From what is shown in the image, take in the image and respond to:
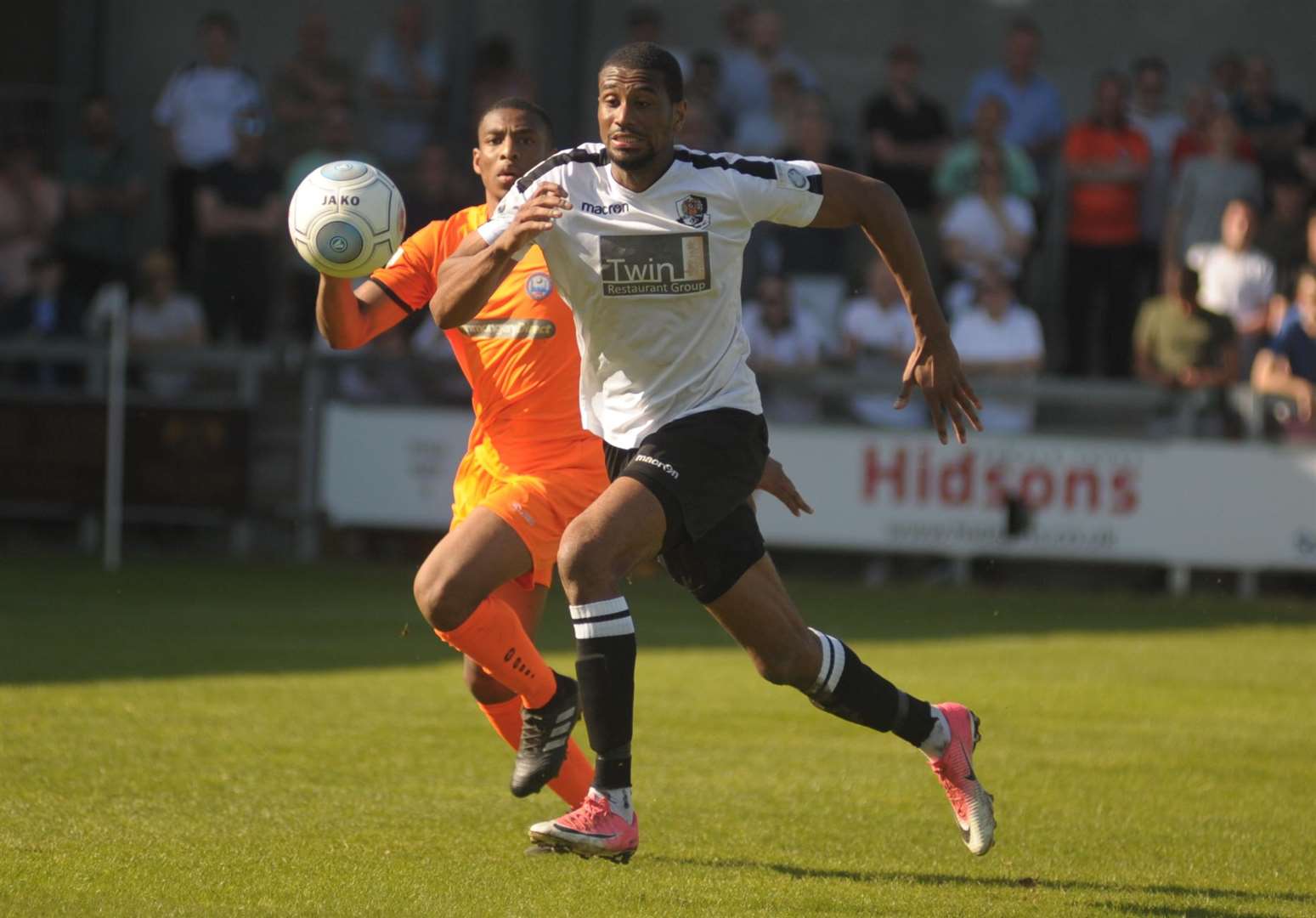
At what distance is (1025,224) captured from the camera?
1562 cm

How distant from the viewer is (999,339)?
591 inches

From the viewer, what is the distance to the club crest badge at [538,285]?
678cm

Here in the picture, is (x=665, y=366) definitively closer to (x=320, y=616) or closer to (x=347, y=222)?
(x=347, y=222)

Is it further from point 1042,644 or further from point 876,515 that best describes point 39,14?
point 1042,644

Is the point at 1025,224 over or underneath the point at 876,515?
over

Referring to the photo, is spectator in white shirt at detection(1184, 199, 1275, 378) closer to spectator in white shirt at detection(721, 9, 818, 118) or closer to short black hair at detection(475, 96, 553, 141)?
spectator in white shirt at detection(721, 9, 818, 118)

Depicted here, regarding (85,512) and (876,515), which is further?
(85,512)

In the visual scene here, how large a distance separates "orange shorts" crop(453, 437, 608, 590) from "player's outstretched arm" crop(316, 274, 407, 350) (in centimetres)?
58

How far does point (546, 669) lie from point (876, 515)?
26.8 ft

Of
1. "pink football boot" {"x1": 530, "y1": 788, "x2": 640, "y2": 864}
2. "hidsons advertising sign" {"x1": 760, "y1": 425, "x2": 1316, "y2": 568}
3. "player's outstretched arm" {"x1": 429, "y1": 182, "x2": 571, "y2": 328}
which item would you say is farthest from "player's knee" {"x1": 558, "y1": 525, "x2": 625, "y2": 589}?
"hidsons advertising sign" {"x1": 760, "y1": 425, "x2": 1316, "y2": 568}

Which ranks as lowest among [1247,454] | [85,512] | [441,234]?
[85,512]

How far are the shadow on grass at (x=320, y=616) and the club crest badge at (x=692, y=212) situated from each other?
4314mm

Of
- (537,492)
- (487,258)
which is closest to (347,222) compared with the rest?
(487,258)

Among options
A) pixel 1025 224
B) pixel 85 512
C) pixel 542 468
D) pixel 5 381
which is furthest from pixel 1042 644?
pixel 5 381
